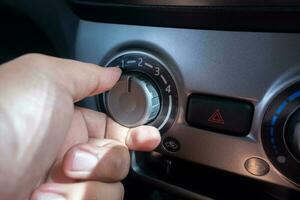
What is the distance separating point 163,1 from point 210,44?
7 centimetres

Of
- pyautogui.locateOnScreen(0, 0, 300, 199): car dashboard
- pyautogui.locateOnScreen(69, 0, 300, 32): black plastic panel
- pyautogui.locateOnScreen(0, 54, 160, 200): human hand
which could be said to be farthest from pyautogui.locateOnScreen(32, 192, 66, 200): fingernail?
pyautogui.locateOnScreen(69, 0, 300, 32): black plastic panel

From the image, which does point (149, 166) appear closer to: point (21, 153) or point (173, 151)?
point (173, 151)

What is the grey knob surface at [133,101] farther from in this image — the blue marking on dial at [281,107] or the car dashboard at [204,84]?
the blue marking on dial at [281,107]

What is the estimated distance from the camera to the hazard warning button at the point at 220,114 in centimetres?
40

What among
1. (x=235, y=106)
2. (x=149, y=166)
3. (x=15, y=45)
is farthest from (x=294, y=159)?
(x=15, y=45)

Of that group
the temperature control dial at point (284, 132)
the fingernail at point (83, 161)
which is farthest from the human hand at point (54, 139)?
the temperature control dial at point (284, 132)

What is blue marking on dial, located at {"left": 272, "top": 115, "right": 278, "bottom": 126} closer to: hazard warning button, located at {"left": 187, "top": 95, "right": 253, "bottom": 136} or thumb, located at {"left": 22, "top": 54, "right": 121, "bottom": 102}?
hazard warning button, located at {"left": 187, "top": 95, "right": 253, "bottom": 136}

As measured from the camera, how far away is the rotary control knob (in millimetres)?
362

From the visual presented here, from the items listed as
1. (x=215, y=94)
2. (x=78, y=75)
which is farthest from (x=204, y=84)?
(x=78, y=75)

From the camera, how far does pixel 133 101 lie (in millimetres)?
435

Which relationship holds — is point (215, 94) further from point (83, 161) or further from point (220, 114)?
point (83, 161)

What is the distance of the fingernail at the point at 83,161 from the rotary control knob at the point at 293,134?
8.6 inches

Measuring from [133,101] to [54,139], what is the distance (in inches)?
4.1

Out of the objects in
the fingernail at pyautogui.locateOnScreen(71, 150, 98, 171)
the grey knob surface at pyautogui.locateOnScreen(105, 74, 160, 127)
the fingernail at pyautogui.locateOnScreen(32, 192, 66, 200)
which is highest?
the grey knob surface at pyautogui.locateOnScreen(105, 74, 160, 127)
